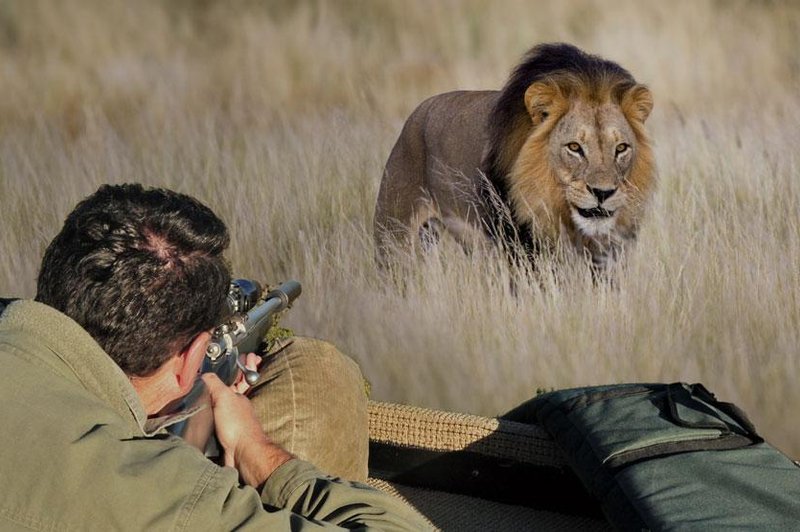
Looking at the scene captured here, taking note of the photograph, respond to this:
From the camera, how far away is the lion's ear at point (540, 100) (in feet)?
9.04

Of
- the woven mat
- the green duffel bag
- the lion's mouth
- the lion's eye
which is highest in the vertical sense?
the lion's eye

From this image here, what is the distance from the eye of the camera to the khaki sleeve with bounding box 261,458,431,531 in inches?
52.7

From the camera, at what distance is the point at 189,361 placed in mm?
1438

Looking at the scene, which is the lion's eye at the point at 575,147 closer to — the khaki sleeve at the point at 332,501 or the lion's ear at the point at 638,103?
the lion's ear at the point at 638,103

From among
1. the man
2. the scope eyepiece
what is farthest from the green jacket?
the scope eyepiece

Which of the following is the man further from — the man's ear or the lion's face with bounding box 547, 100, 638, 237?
the lion's face with bounding box 547, 100, 638, 237

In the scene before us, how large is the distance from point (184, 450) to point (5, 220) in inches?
90.7

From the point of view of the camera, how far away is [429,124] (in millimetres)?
2883

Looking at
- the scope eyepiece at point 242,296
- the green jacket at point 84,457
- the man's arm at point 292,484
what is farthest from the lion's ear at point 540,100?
the green jacket at point 84,457

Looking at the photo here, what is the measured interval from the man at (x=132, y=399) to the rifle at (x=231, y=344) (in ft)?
0.08

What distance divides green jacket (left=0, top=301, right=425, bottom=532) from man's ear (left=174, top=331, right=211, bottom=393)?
15cm

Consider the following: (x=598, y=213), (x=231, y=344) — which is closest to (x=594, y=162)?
(x=598, y=213)

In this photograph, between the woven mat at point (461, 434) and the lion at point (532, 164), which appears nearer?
the woven mat at point (461, 434)

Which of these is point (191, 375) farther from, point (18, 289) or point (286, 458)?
point (18, 289)
